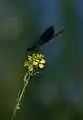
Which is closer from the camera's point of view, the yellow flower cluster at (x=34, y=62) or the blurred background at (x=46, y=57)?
the yellow flower cluster at (x=34, y=62)

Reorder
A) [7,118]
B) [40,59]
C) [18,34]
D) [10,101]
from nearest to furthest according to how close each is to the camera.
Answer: [40,59] < [7,118] < [10,101] < [18,34]

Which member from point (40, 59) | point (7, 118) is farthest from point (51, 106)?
point (40, 59)

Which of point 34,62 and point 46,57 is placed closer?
point 34,62

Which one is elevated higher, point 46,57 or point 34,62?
point 46,57

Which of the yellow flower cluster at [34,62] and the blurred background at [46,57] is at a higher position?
the blurred background at [46,57]

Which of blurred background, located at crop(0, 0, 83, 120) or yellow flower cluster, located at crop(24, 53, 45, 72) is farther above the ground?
blurred background, located at crop(0, 0, 83, 120)

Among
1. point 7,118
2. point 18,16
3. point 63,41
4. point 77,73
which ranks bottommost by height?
point 7,118

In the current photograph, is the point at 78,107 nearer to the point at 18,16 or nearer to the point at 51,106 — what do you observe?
the point at 51,106

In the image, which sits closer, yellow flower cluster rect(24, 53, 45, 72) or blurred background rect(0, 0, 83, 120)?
yellow flower cluster rect(24, 53, 45, 72)
